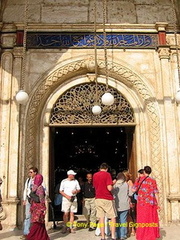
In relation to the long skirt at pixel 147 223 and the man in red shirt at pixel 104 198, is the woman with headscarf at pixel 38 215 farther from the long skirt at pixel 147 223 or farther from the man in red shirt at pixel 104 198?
the long skirt at pixel 147 223

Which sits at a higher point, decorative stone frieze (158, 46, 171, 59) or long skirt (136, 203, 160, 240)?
decorative stone frieze (158, 46, 171, 59)

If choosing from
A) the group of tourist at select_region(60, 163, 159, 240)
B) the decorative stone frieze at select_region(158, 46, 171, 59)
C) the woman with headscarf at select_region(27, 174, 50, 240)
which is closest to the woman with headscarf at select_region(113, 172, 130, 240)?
the group of tourist at select_region(60, 163, 159, 240)

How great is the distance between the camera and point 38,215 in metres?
4.16

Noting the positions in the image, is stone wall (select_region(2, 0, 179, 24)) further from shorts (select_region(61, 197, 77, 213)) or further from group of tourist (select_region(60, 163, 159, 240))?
shorts (select_region(61, 197, 77, 213))

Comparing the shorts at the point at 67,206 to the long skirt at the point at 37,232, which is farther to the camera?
the shorts at the point at 67,206

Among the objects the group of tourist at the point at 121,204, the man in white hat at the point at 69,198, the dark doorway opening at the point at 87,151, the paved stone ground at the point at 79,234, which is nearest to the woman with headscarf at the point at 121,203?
the group of tourist at the point at 121,204

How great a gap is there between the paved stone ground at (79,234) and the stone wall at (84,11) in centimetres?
418

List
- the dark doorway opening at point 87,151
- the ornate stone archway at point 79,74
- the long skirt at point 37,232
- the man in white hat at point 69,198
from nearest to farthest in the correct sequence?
1. the long skirt at point 37,232
2. the man in white hat at point 69,198
3. the ornate stone archway at point 79,74
4. the dark doorway opening at point 87,151

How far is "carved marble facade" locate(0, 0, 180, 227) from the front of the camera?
18.6 ft

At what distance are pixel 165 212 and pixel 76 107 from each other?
2.65 meters

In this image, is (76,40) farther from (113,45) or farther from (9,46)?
(9,46)

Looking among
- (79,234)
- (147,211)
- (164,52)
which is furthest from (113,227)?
Result: (164,52)

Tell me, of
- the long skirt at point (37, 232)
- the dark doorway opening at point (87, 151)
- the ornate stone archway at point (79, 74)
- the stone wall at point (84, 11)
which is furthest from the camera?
the dark doorway opening at point (87, 151)

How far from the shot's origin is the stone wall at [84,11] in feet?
21.2
